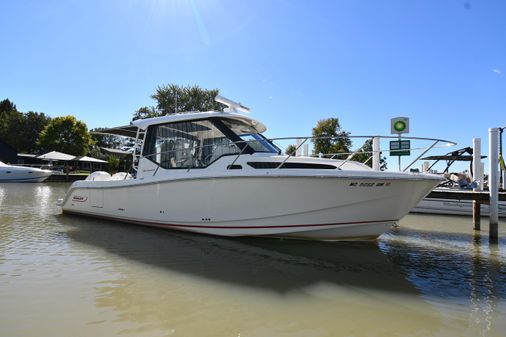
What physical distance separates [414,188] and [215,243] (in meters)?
3.87

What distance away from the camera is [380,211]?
20.9 feet

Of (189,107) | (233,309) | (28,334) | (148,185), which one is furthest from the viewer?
(189,107)

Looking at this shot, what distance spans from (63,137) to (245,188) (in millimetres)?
40053

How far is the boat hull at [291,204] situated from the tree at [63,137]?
37.3m

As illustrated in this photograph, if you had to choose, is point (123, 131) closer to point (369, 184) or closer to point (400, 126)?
point (369, 184)

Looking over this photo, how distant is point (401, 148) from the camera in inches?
277

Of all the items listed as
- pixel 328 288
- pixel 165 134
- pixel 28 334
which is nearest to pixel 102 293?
pixel 28 334

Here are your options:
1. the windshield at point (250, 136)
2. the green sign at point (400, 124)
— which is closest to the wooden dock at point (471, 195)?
the green sign at point (400, 124)

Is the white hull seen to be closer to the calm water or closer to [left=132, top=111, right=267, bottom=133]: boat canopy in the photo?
the calm water

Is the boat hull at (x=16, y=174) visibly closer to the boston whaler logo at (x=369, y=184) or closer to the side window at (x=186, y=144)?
the side window at (x=186, y=144)

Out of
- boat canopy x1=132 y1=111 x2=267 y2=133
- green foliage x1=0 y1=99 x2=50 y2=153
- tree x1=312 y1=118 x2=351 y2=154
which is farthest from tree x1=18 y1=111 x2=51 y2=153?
boat canopy x1=132 y1=111 x2=267 y2=133

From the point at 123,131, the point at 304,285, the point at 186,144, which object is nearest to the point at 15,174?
the point at 123,131

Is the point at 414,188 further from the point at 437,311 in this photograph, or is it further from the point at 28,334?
the point at 28,334

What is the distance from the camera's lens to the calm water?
10.8 ft
